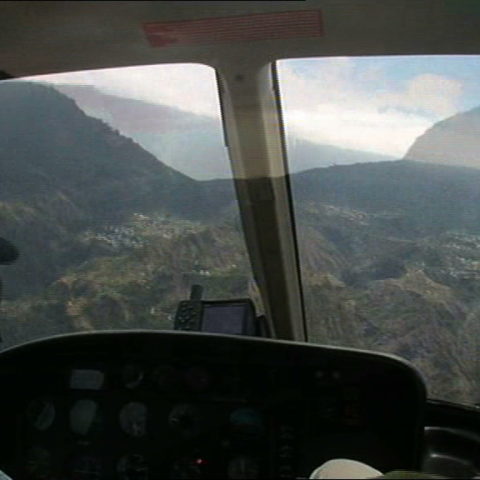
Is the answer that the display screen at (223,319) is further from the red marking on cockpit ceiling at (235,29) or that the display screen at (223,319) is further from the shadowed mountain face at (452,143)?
the shadowed mountain face at (452,143)

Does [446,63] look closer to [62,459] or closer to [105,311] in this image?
[105,311]

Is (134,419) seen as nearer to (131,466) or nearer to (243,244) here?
(131,466)

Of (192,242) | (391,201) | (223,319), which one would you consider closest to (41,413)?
(223,319)

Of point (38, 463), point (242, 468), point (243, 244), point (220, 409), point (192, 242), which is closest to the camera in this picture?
point (242, 468)

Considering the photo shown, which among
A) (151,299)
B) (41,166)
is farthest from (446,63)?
(41,166)

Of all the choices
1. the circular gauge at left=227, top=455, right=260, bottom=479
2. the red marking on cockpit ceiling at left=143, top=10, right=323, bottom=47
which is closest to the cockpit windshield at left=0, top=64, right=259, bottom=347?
the red marking on cockpit ceiling at left=143, top=10, right=323, bottom=47
